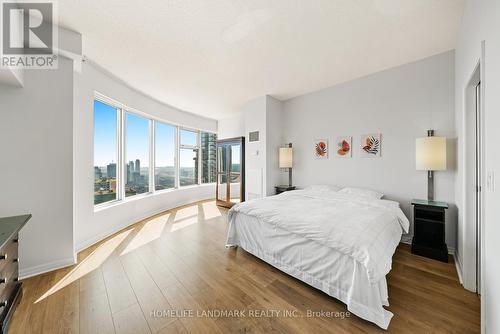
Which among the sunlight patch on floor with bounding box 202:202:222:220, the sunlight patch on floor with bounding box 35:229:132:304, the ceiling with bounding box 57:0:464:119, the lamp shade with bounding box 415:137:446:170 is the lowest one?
the sunlight patch on floor with bounding box 35:229:132:304

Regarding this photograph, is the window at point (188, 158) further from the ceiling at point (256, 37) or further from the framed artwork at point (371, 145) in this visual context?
the framed artwork at point (371, 145)

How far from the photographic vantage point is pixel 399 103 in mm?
2920

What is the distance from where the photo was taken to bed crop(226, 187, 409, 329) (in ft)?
4.64

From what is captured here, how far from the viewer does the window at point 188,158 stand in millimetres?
5320

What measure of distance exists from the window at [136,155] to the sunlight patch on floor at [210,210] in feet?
5.04

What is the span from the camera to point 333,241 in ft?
5.24

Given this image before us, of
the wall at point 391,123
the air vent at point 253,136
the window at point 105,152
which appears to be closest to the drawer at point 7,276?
the window at point 105,152

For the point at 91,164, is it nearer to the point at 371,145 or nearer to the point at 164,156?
the point at 164,156

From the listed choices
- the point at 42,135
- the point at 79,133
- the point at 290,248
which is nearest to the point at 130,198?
the point at 79,133

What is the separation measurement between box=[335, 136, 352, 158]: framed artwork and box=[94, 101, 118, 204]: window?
4368 mm

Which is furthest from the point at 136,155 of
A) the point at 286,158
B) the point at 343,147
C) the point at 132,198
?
the point at 343,147

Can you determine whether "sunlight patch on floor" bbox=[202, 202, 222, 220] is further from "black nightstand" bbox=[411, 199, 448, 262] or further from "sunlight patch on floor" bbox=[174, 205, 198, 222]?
"black nightstand" bbox=[411, 199, 448, 262]

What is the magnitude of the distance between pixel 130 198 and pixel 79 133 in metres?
1.74

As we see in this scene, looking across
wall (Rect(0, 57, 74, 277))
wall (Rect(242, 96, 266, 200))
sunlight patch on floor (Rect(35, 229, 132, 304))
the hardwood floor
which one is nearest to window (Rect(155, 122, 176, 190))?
sunlight patch on floor (Rect(35, 229, 132, 304))
